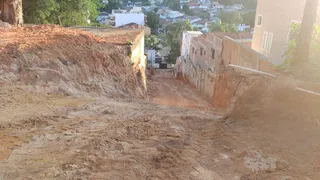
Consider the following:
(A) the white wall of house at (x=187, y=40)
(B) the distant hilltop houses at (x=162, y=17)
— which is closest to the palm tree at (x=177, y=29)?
(A) the white wall of house at (x=187, y=40)

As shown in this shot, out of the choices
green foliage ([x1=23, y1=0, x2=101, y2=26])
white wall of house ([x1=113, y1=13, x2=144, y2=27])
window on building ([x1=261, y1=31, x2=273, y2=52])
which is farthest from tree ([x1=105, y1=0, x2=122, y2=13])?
window on building ([x1=261, y1=31, x2=273, y2=52])

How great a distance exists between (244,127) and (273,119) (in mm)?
584

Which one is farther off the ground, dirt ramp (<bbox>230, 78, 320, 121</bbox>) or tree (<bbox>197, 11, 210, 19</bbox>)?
dirt ramp (<bbox>230, 78, 320, 121</bbox>)

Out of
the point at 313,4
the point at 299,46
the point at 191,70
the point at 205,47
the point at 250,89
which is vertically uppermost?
the point at 313,4

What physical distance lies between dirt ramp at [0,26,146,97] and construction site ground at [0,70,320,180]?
149cm

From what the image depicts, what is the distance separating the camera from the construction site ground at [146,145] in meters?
4.57

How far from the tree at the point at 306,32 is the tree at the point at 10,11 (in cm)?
1245

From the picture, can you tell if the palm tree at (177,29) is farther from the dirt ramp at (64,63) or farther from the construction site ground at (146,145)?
the construction site ground at (146,145)

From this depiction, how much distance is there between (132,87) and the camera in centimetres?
1295

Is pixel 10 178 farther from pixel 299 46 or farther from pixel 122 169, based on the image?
pixel 299 46

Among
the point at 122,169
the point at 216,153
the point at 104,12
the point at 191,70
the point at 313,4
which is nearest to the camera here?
the point at 122,169

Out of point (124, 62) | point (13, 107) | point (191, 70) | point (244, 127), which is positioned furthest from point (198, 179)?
point (191, 70)

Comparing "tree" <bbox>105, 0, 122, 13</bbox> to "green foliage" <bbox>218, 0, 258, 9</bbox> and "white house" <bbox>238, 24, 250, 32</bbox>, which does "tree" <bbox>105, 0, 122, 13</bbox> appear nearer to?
"green foliage" <bbox>218, 0, 258, 9</bbox>

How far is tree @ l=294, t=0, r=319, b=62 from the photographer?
886 centimetres
